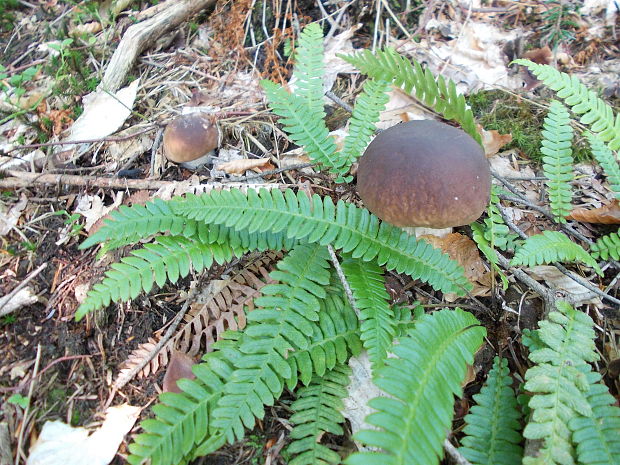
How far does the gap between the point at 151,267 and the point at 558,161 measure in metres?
2.78

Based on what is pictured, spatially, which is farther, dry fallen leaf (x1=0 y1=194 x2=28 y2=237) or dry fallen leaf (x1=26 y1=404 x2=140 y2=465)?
dry fallen leaf (x1=0 y1=194 x2=28 y2=237)

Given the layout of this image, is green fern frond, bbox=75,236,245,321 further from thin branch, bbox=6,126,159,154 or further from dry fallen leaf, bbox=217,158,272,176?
thin branch, bbox=6,126,159,154

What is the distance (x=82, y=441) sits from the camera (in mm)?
2232

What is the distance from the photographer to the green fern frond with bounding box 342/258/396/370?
2.14 metres

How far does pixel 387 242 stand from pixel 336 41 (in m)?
2.83

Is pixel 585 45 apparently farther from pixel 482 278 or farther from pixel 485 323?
pixel 485 323

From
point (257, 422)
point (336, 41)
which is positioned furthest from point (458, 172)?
point (336, 41)

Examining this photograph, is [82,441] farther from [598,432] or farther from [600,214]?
[600,214]

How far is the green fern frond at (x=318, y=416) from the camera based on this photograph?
202cm

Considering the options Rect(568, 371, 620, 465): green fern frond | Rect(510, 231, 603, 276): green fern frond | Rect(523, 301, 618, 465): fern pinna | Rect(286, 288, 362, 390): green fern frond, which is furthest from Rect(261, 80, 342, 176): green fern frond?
Rect(568, 371, 620, 465): green fern frond

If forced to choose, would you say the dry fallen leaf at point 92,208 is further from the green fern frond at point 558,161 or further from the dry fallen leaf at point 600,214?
the dry fallen leaf at point 600,214

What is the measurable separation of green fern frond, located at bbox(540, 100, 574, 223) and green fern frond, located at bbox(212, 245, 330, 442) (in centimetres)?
164

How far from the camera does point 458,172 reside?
2268 millimetres

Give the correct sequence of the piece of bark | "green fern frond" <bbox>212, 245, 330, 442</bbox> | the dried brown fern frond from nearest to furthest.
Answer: "green fern frond" <bbox>212, 245, 330, 442</bbox>, the dried brown fern frond, the piece of bark
